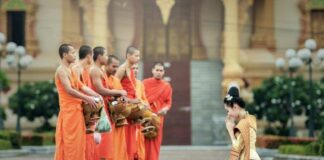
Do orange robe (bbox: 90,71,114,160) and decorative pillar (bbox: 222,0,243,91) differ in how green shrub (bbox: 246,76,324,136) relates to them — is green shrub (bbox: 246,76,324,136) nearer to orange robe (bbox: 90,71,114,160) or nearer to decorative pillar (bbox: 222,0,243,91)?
Result: decorative pillar (bbox: 222,0,243,91)

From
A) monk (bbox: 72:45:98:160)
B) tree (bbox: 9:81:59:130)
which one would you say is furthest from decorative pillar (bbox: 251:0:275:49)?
monk (bbox: 72:45:98:160)

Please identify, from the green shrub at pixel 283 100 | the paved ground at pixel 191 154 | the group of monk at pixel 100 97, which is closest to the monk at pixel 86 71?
the group of monk at pixel 100 97

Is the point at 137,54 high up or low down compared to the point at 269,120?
up

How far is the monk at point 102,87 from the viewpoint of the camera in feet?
47.4

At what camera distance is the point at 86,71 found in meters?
14.4

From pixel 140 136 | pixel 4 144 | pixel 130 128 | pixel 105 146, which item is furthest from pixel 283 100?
pixel 105 146

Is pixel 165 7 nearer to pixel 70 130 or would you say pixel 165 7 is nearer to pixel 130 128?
pixel 130 128

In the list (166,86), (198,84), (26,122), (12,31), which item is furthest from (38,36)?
(166,86)

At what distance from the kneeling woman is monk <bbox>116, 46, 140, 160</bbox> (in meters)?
5.04

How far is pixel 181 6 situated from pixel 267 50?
3739 mm

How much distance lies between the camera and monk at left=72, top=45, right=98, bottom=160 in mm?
13844

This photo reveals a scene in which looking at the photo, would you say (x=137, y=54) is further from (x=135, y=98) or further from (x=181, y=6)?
(x=181, y=6)

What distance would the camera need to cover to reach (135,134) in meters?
16.0

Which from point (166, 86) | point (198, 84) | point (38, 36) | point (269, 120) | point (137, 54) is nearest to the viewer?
point (137, 54)
